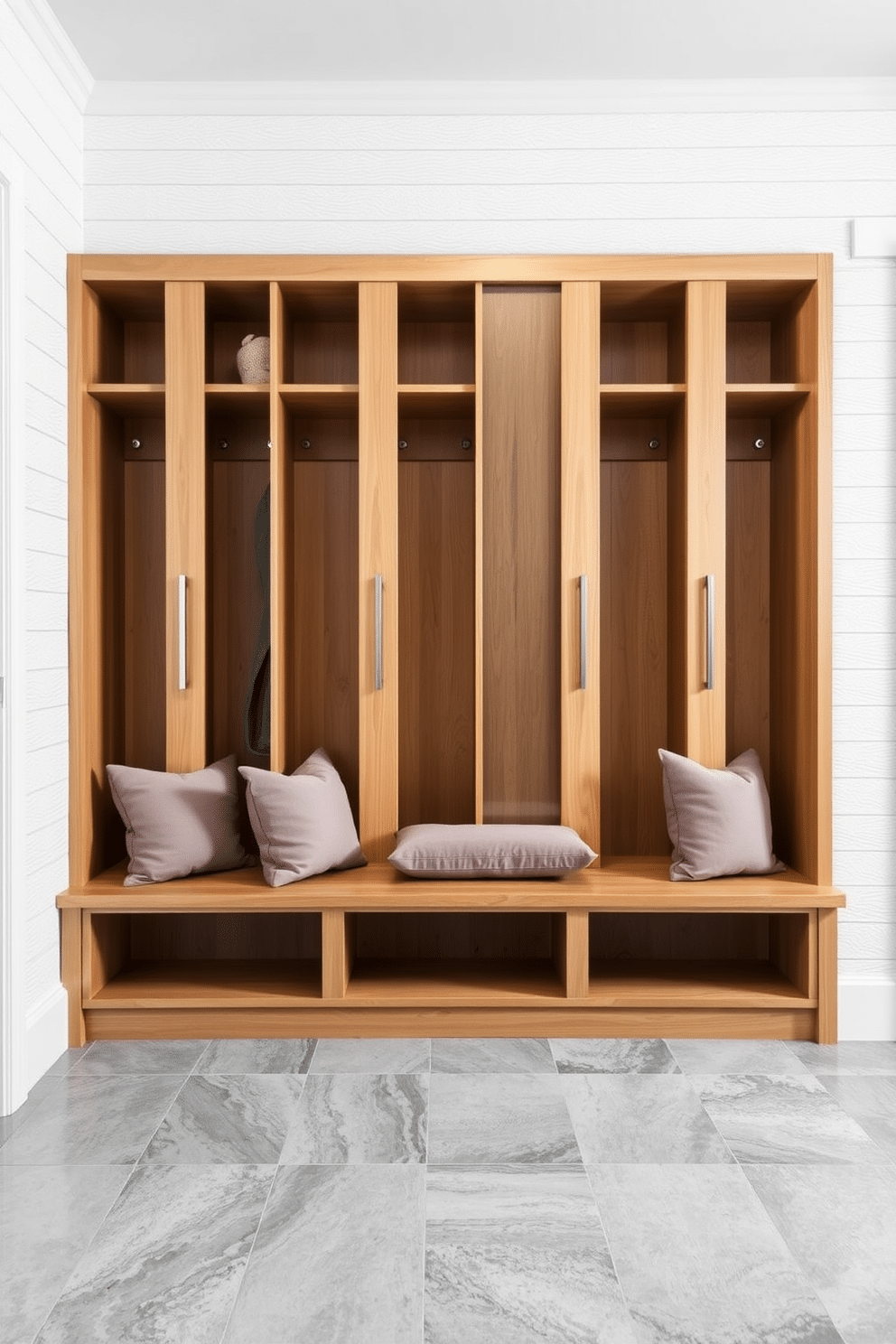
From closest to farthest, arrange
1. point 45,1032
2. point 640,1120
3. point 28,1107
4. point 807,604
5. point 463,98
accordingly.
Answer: point 640,1120 < point 28,1107 < point 45,1032 < point 807,604 < point 463,98

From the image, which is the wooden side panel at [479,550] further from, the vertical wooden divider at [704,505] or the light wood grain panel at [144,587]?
the light wood grain panel at [144,587]

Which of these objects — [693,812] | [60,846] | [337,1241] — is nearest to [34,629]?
[60,846]

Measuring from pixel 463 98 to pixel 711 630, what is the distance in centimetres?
191

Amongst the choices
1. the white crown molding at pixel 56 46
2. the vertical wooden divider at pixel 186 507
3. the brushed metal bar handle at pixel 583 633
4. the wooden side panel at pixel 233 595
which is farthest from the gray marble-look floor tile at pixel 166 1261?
the white crown molding at pixel 56 46

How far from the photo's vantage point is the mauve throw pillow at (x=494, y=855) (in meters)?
2.94

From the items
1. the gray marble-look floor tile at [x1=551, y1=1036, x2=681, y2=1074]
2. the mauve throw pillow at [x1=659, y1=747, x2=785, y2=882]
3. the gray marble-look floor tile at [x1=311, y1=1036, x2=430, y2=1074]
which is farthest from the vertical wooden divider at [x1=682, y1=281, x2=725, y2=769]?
the gray marble-look floor tile at [x1=311, y1=1036, x2=430, y2=1074]

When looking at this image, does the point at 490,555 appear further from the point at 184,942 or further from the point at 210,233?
the point at 184,942

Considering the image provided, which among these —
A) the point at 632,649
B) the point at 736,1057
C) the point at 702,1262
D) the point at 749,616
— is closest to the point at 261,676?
the point at 632,649

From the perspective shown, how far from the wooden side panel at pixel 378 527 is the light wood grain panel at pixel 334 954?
1.10 ft

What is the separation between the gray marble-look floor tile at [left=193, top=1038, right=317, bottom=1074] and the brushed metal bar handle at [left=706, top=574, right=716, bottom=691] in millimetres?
1663

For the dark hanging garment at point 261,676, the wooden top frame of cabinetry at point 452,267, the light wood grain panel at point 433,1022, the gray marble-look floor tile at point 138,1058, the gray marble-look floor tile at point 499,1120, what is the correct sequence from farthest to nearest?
the dark hanging garment at point 261,676, the wooden top frame of cabinetry at point 452,267, the light wood grain panel at point 433,1022, the gray marble-look floor tile at point 138,1058, the gray marble-look floor tile at point 499,1120

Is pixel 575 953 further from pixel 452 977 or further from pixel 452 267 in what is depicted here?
pixel 452 267

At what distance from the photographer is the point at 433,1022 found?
9.84 feet

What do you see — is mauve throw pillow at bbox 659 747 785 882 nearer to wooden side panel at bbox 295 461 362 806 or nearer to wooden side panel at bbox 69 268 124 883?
wooden side panel at bbox 295 461 362 806
